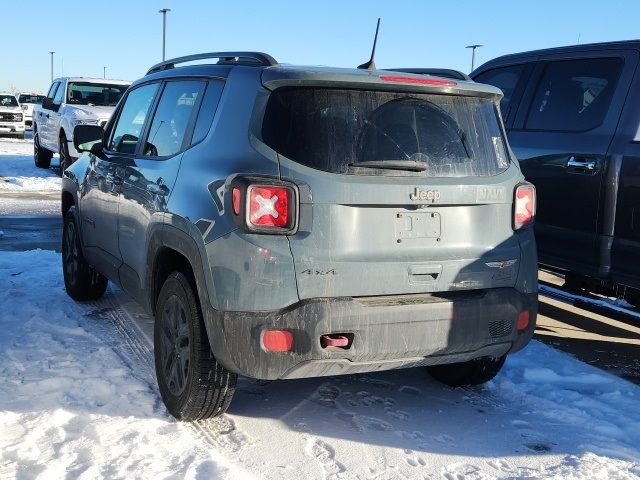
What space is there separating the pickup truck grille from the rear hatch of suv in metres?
27.3

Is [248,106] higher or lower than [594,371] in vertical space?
higher

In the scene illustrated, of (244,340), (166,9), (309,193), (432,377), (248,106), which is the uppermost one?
(166,9)

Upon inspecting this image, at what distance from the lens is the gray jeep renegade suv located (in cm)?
315

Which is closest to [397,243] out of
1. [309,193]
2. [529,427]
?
[309,193]

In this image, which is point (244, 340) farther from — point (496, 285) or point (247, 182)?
point (496, 285)

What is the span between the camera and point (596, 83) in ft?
16.4

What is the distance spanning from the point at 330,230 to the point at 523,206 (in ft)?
3.67

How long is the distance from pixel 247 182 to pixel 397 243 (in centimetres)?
73

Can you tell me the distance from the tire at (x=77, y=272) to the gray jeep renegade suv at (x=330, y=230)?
2005 mm

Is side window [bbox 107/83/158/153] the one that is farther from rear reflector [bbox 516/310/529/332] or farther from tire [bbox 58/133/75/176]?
tire [bbox 58/133/75/176]

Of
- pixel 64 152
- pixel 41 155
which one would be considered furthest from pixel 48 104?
pixel 41 155

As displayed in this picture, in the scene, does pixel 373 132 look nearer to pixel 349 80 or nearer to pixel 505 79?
pixel 349 80

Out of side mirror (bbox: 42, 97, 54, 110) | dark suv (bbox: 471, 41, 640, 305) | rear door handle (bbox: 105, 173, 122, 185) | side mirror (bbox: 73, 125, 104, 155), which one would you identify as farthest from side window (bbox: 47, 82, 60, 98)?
dark suv (bbox: 471, 41, 640, 305)

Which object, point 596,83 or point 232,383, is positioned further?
point 596,83
